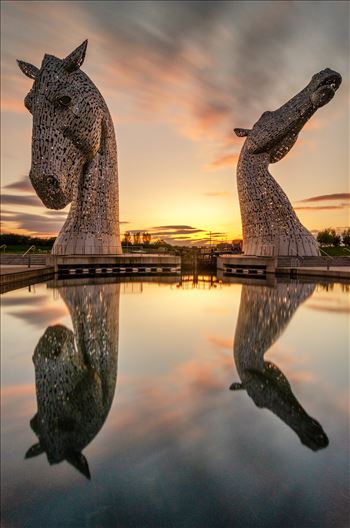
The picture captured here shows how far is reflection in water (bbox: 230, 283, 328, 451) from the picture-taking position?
2.97 meters

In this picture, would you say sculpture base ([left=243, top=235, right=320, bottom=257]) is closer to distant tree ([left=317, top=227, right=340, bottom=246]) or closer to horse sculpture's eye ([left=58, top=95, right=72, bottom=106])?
horse sculpture's eye ([left=58, top=95, right=72, bottom=106])

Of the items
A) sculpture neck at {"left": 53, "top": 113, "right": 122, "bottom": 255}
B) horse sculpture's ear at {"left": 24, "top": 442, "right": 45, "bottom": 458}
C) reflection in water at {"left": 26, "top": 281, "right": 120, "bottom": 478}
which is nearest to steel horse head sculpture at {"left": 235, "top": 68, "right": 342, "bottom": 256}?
sculpture neck at {"left": 53, "top": 113, "right": 122, "bottom": 255}

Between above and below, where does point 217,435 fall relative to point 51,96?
below

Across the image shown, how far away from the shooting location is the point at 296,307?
8.28 m

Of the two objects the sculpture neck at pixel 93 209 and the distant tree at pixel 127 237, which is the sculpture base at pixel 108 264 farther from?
the distant tree at pixel 127 237

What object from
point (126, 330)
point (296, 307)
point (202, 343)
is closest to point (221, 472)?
point (202, 343)

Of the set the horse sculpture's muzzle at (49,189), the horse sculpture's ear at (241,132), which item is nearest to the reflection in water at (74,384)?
the horse sculpture's muzzle at (49,189)

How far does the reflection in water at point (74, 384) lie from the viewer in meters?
2.65

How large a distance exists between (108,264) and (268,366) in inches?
518

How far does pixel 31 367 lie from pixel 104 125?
14256 millimetres

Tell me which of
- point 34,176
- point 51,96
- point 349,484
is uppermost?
point 51,96

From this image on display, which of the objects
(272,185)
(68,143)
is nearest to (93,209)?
(68,143)

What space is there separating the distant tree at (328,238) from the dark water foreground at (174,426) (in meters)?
56.1

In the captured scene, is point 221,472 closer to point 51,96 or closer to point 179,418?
point 179,418
